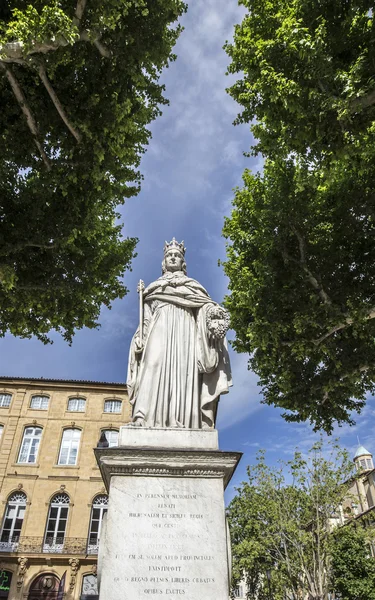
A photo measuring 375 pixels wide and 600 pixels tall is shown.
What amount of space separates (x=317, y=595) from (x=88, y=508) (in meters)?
16.0

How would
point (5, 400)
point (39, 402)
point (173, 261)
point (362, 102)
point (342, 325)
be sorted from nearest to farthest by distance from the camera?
point (173, 261)
point (362, 102)
point (342, 325)
point (5, 400)
point (39, 402)

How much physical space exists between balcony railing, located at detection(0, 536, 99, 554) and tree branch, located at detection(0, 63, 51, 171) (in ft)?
85.1

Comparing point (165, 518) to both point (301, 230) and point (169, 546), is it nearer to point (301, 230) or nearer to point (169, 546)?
point (169, 546)

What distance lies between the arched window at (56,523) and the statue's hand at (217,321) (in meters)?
28.1

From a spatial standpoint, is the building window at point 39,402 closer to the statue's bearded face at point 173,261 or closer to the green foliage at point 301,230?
the green foliage at point 301,230

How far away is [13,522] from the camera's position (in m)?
29.0

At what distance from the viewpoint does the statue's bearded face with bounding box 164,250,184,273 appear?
6.77m

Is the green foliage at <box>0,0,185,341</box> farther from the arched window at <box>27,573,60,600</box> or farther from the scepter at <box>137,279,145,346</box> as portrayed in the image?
the arched window at <box>27,573,60,600</box>

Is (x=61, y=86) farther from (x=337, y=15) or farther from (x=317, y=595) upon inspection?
(x=317, y=595)

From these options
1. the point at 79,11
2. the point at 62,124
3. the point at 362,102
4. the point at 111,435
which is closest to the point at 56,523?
the point at 111,435

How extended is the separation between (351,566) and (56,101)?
22534 mm

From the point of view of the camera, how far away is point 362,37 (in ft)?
31.9

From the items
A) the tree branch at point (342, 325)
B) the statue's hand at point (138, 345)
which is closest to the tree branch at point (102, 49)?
the statue's hand at point (138, 345)

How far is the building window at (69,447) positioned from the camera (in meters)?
31.7
